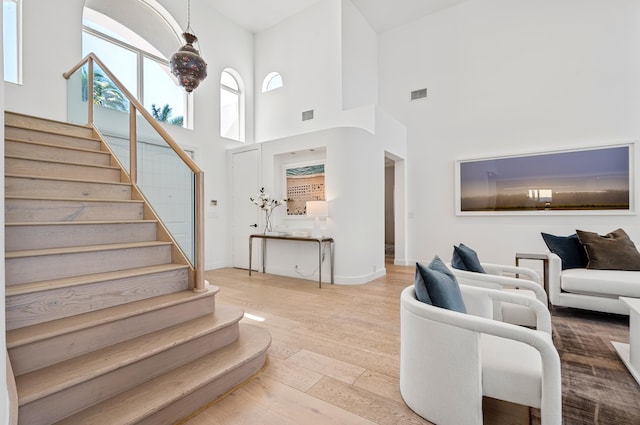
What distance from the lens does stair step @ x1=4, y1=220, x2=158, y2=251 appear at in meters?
2.05

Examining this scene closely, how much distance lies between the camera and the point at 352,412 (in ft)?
5.81

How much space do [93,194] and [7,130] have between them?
1177 millimetres

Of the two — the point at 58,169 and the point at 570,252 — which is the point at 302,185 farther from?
the point at 570,252

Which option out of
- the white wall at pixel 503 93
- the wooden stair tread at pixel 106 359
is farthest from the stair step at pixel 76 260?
the white wall at pixel 503 93

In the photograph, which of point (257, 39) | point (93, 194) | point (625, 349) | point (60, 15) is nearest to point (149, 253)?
point (93, 194)

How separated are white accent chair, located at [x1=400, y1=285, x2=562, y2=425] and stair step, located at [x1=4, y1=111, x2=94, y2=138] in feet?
13.8

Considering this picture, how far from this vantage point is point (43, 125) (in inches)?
137

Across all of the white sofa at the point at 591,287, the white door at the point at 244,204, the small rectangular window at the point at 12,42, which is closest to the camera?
the white sofa at the point at 591,287

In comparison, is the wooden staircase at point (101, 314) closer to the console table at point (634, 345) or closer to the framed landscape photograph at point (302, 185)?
the console table at point (634, 345)

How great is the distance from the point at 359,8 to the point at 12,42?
19.0 feet

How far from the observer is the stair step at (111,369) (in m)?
1.39

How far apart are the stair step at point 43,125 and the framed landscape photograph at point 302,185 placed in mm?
2966

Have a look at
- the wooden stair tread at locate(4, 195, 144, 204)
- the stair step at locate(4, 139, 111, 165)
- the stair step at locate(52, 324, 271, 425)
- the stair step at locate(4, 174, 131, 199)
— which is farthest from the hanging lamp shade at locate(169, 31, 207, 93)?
the stair step at locate(52, 324, 271, 425)

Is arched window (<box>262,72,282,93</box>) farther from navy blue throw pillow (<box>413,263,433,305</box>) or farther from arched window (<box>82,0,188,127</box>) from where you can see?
navy blue throw pillow (<box>413,263,433,305</box>)
